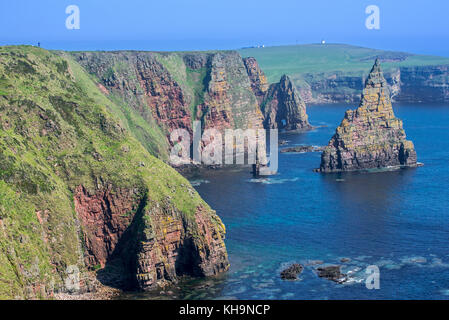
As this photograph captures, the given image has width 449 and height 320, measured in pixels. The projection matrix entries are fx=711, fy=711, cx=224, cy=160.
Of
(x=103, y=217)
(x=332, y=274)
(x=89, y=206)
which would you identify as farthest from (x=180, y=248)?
(x=332, y=274)

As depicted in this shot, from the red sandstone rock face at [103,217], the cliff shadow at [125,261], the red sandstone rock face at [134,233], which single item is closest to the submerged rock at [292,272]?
the red sandstone rock face at [134,233]

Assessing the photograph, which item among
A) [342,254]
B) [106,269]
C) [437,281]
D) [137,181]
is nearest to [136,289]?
[106,269]

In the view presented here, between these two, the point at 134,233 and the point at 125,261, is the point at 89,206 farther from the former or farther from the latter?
the point at 125,261

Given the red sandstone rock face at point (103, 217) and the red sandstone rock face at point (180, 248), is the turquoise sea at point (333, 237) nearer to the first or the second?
the red sandstone rock face at point (180, 248)

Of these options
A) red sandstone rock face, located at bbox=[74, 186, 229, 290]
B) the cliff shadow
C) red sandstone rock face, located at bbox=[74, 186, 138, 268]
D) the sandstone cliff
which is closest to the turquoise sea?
red sandstone rock face, located at bbox=[74, 186, 229, 290]

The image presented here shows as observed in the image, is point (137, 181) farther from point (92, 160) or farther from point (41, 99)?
point (41, 99)

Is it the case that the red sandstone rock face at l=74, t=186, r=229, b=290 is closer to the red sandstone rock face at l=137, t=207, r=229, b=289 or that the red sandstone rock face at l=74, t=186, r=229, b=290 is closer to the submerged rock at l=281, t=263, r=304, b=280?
the red sandstone rock face at l=137, t=207, r=229, b=289

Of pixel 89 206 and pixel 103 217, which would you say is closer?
pixel 89 206
